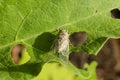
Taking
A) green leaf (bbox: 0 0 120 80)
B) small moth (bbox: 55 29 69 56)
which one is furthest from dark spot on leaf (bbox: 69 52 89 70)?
green leaf (bbox: 0 0 120 80)

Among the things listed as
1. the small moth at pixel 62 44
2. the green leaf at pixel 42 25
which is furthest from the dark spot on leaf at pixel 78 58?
the green leaf at pixel 42 25

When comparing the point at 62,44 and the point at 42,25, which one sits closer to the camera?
the point at 42,25

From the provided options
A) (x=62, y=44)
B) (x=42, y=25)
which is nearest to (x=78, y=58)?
(x=62, y=44)

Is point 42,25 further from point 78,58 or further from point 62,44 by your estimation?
Result: point 78,58

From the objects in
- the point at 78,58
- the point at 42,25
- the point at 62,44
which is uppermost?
the point at 42,25

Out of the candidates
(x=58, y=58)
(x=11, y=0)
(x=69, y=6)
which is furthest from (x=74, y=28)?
(x=11, y=0)

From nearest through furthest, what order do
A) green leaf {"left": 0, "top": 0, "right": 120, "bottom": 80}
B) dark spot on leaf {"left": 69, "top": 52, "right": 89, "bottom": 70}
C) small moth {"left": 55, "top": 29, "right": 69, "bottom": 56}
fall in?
1. green leaf {"left": 0, "top": 0, "right": 120, "bottom": 80}
2. small moth {"left": 55, "top": 29, "right": 69, "bottom": 56}
3. dark spot on leaf {"left": 69, "top": 52, "right": 89, "bottom": 70}

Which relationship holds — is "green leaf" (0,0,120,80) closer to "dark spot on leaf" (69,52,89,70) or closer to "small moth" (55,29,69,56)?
"small moth" (55,29,69,56)

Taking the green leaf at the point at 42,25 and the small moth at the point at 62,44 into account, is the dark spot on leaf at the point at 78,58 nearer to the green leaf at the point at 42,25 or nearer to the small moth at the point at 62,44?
the small moth at the point at 62,44
